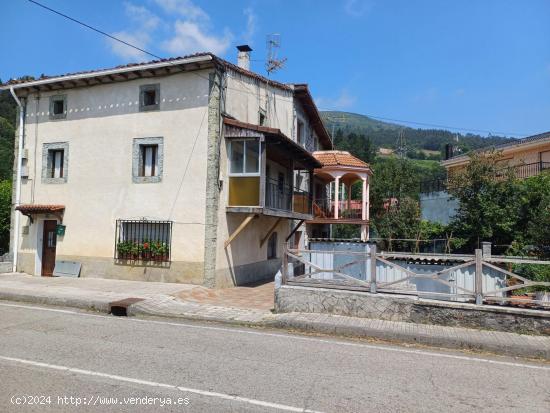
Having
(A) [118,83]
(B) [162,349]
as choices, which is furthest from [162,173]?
(B) [162,349]

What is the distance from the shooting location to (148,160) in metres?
14.3

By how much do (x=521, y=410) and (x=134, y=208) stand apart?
12356 mm

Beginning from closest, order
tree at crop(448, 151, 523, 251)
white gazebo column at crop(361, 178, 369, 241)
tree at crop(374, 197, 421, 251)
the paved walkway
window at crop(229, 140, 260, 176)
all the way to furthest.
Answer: the paved walkway, window at crop(229, 140, 260, 176), tree at crop(448, 151, 523, 251), white gazebo column at crop(361, 178, 369, 241), tree at crop(374, 197, 421, 251)

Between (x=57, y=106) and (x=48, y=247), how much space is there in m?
5.33

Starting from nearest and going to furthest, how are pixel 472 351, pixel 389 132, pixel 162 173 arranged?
pixel 472 351, pixel 162 173, pixel 389 132

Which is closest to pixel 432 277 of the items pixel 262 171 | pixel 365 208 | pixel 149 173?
pixel 262 171

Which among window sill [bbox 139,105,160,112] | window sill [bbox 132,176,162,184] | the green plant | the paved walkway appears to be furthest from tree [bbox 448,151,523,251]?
the green plant

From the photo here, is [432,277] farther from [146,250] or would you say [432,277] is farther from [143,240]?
[143,240]

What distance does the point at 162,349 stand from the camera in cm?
641

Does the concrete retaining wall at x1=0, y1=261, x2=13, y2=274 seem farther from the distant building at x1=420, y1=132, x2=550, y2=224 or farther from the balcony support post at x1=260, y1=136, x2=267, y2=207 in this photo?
the distant building at x1=420, y1=132, x2=550, y2=224

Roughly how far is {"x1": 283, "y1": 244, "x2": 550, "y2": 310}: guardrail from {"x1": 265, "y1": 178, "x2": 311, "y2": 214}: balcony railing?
4209 millimetres

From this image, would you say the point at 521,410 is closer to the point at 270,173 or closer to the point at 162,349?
the point at 162,349

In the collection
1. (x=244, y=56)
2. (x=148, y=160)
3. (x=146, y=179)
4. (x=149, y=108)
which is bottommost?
(x=146, y=179)

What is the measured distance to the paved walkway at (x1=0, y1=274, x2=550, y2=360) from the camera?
716 centimetres
